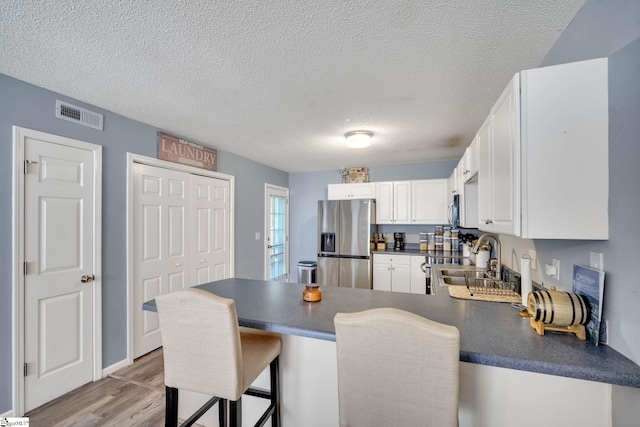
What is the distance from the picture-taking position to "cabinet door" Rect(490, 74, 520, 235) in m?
1.18

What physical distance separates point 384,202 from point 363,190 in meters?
0.42

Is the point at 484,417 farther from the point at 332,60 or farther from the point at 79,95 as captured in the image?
the point at 79,95

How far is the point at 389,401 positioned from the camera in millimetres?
994

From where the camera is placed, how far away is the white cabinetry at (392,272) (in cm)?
420

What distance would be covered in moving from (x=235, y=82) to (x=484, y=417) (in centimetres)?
240

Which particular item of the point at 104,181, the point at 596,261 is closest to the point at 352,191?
the point at 104,181

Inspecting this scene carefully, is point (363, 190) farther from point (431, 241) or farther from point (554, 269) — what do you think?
point (554, 269)

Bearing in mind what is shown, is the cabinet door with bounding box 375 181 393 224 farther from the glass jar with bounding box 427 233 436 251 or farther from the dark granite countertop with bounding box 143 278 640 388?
the dark granite countertop with bounding box 143 278 640 388

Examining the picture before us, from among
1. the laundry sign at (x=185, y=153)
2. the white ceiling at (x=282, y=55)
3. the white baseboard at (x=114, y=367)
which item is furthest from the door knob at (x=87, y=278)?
the white ceiling at (x=282, y=55)

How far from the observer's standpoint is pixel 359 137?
305cm

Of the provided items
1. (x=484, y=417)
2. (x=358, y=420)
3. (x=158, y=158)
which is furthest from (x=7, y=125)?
(x=484, y=417)

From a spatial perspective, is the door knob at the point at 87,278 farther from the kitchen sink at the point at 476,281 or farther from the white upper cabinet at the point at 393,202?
the white upper cabinet at the point at 393,202

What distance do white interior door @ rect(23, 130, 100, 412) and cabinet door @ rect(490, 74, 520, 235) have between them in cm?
304

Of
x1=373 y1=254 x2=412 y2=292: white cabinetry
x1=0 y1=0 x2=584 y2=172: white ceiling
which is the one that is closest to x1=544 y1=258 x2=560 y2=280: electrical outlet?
x1=0 y1=0 x2=584 y2=172: white ceiling
